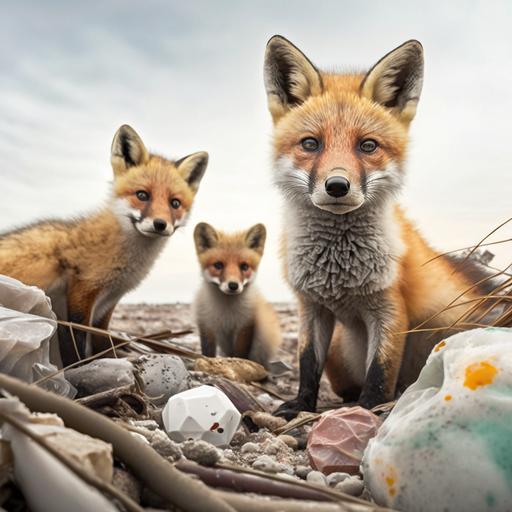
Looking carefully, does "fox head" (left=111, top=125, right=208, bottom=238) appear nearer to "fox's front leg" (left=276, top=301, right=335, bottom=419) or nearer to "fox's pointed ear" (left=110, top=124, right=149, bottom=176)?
"fox's pointed ear" (left=110, top=124, right=149, bottom=176)

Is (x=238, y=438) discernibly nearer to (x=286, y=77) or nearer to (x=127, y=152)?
(x=286, y=77)

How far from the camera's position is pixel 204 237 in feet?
18.7

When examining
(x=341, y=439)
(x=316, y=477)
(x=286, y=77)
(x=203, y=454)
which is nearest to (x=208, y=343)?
(x=286, y=77)

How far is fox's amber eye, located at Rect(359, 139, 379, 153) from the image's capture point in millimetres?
3127

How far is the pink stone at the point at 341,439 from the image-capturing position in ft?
6.82

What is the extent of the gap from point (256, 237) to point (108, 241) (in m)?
1.95

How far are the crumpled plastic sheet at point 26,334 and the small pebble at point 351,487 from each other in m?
1.14

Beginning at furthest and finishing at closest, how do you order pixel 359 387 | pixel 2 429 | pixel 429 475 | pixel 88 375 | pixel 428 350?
pixel 359 387 < pixel 428 350 < pixel 88 375 < pixel 429 475 < pixel 2 429

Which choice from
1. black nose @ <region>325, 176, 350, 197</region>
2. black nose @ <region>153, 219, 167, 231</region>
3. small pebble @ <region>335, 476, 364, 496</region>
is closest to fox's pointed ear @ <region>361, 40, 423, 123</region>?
black nose @ <region>325, 176, 350, 197</region>

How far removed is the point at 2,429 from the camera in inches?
53.3

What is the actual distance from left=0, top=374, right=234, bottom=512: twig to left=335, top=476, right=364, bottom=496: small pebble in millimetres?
773

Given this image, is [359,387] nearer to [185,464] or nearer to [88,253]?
[88,253]

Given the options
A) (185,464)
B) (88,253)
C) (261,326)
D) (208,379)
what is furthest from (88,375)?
(261,326)

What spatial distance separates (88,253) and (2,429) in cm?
274
